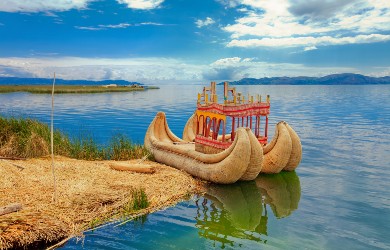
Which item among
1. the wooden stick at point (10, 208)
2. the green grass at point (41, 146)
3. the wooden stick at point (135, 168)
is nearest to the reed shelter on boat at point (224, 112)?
the wooden stick at point (135, 168)

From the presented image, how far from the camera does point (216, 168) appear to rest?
14977mm

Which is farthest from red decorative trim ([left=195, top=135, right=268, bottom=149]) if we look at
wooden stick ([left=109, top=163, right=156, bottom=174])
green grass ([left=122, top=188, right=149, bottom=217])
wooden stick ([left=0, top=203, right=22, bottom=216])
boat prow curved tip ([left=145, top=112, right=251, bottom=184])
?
wooden stick ([left=0, top=203, right=22, bottom=216])

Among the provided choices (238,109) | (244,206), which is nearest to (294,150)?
(238,109)

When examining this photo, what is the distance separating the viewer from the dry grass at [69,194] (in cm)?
920

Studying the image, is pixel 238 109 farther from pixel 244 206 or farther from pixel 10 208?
pixel 10 208

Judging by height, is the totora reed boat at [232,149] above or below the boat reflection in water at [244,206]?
above

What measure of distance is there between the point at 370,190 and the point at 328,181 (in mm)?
1933

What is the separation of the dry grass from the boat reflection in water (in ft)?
3.74

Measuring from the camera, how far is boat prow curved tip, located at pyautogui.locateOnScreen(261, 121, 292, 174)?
54.3ft

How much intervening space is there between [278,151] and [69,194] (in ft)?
30.3

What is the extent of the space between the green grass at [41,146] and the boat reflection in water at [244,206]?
225 inches

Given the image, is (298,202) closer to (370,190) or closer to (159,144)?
(370,190)

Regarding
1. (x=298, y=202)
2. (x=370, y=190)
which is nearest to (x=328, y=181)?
(x=370, y=190)

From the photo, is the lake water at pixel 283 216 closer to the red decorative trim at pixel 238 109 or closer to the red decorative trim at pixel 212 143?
the red decorative trim at pixel 212 143
